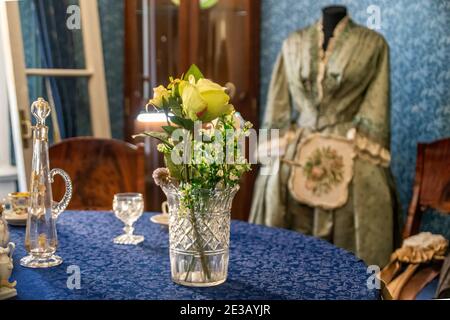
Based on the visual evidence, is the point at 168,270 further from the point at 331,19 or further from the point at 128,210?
the point at 331,19

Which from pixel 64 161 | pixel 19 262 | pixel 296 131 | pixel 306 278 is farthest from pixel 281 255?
pixel 296 131

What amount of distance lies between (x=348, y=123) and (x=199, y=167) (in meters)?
1.41

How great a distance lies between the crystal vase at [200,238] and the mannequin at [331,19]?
1488 mm

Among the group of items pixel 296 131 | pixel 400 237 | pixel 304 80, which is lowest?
pixel 400 237

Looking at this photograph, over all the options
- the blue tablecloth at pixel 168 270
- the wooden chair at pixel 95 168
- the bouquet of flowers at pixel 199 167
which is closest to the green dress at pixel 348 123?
the wooden chair at pixel 95 168

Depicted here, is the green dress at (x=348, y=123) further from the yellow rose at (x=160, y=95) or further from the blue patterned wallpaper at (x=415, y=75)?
the yellow rose at (x=160, y=95)

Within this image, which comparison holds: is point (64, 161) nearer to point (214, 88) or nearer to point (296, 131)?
point (296, 131)

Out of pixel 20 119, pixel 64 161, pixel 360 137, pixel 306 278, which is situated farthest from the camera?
pixel 20 119

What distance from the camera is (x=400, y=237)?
2389mm

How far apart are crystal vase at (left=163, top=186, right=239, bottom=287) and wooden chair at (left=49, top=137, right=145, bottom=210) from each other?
94 centimetres

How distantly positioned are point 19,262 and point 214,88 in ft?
1.75

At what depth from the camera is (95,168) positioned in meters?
2.06

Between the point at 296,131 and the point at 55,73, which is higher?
the point at 55,73

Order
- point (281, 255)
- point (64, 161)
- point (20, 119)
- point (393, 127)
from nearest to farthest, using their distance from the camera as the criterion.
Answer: point (281, 255), point (64, 161), point (20, 119), point (393, 127)
